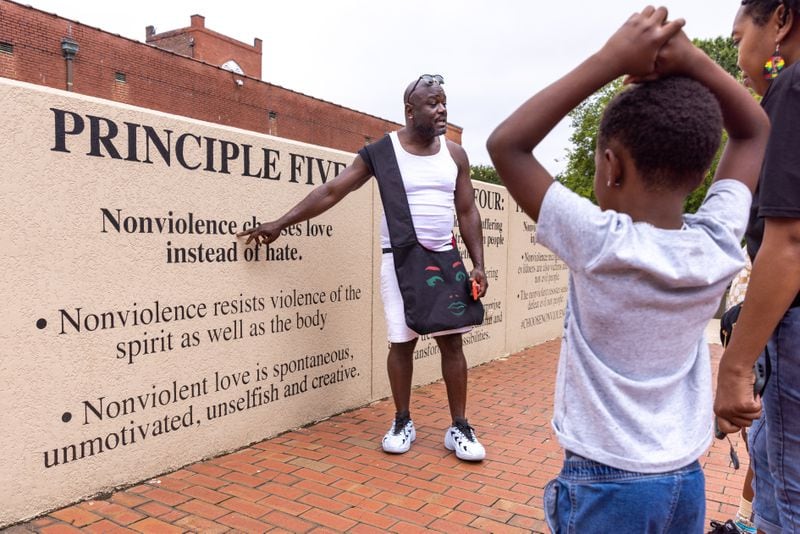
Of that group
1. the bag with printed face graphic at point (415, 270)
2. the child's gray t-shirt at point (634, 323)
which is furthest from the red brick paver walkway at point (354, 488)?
the child's gray t-shirt at point (634, 323)

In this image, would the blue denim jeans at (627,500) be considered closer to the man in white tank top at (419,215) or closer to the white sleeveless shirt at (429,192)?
the man in white tank top at (419,215)

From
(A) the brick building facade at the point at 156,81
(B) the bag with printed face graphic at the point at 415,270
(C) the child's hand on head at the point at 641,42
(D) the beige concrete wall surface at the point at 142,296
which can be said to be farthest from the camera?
(A) the brick building facade at the point at 156,81

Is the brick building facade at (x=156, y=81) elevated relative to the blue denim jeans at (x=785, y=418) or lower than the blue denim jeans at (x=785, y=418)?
elevated

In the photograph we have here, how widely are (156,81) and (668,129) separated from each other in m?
27.5

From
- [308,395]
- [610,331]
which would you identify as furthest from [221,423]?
[610,331]

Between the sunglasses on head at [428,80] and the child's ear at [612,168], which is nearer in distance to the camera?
the child's ear at [612,168]

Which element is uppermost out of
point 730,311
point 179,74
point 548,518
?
point 179,74

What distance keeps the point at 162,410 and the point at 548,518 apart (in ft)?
7.59

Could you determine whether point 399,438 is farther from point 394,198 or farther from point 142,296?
point 142,296

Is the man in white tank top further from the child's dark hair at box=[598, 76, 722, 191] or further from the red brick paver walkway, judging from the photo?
the child's dark hair at box=[598, 76, 722, 191]

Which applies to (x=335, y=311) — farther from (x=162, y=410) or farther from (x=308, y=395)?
(x=162, y=410)

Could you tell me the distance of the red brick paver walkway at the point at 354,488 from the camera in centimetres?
264

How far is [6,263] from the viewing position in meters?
2.49

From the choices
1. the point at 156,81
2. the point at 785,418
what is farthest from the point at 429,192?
the point at 156,81
